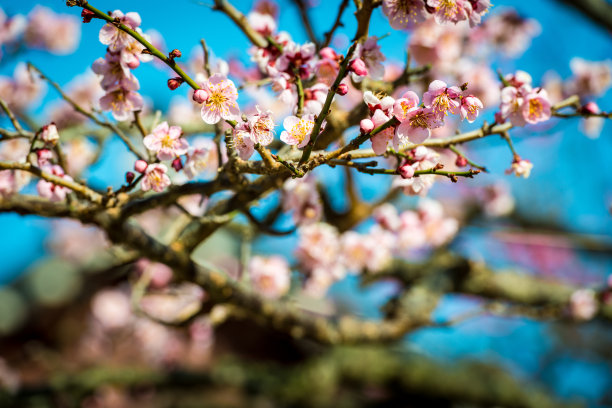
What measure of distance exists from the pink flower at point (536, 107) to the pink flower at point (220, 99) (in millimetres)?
751

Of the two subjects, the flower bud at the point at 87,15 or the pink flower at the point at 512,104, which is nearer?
the flower bud at the point at 87,15

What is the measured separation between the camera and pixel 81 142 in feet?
8.02

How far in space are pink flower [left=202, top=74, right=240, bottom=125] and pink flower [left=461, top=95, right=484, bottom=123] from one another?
0.48 m

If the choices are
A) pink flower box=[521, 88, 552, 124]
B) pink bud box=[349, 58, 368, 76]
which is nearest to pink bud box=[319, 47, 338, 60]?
pink bud box=[349, 58, 368, 76]

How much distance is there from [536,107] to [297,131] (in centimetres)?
66

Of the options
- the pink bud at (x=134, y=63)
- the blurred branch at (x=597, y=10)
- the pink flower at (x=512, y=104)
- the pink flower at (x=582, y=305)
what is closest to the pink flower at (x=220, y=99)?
the pink bud at (x=134, y=63)

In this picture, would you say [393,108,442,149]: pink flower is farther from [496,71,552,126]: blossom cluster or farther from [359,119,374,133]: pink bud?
[496,71,552,126]: blossom cluster

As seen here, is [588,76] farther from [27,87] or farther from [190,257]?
[27,87]

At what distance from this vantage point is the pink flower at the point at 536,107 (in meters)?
1.06

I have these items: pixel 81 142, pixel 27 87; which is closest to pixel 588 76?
pixel 81 142

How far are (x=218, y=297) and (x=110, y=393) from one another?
4209 millimetres

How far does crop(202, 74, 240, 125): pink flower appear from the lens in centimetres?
91

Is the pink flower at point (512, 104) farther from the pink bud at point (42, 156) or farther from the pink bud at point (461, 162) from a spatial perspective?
the pink bud at point (42, 156)

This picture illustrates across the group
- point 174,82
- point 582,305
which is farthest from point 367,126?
point 582,305
